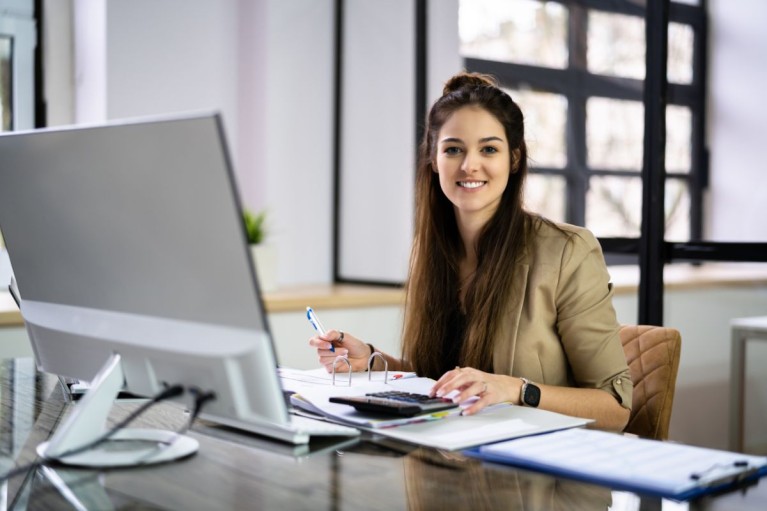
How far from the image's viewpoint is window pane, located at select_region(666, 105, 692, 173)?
265cm

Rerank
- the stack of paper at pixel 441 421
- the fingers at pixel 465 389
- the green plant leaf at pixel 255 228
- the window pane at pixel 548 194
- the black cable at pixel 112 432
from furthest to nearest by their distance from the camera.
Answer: the green plant leaf at pixel 255 228 → the window pane at pixel 548 194 → the fingers at pixel 465 389 → the stack of paper at pixel 441 421 → the black cable at pixel 112 432

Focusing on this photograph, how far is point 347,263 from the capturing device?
3.91 metres

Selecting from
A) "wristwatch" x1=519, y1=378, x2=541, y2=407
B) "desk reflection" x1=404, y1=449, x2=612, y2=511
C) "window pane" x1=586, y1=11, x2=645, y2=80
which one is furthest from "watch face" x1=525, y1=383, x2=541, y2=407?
"window pane" x1=586, y1=11, x2=645, y2=80

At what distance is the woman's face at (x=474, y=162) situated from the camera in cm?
183

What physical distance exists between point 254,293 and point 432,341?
0.96m

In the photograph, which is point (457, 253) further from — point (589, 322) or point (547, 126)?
point (547, 126)

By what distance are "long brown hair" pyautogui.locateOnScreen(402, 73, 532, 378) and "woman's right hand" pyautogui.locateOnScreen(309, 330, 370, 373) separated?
0.16 metres

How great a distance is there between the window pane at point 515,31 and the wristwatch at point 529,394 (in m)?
1.80

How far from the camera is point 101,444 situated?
117 centimetres

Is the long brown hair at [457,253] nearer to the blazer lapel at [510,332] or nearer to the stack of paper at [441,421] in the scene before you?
the blazer lapel at [510,332]

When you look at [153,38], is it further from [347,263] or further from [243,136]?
[347,263]

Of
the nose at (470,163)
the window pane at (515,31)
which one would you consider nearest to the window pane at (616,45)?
the window pane at (515,31)

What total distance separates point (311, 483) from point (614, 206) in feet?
6.65

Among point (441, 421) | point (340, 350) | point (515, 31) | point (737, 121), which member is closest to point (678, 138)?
point (737, 121)
